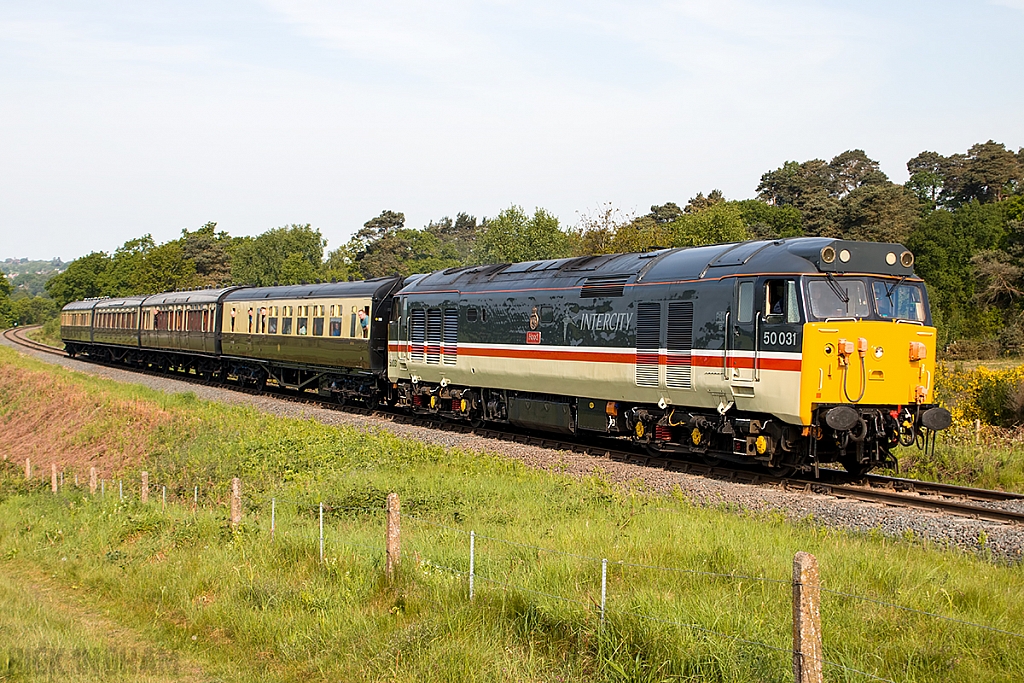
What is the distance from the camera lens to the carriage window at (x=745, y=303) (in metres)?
15.3

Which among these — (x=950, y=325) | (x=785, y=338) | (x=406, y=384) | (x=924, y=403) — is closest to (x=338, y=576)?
(x=785, y=338)

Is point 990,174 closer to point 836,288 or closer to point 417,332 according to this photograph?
point 417,332

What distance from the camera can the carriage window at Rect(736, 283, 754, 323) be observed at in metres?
15.3

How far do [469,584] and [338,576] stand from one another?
191 cm

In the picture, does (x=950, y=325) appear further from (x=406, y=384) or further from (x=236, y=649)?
(x=236, y=649)

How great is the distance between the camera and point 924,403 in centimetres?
1527

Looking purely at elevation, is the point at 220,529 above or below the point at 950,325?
below

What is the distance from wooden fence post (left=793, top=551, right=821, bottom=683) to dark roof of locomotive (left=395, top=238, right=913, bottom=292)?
376 inches

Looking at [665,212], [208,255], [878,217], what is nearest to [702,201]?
[665,212]

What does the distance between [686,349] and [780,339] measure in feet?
7.10

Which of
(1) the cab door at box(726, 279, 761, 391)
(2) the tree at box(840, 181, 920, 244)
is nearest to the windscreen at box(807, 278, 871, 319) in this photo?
(1) the cab door at box(726, 279, 761, 391)

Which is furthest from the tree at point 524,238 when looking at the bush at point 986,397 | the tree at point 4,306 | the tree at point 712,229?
the tree at point 4,306

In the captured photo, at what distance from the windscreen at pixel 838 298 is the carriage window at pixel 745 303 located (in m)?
0.99

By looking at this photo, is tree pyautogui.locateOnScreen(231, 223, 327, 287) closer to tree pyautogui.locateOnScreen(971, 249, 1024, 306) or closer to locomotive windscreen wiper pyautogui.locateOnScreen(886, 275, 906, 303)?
tree pyautogui.locateOnScreen(971, 249, 1024, 306)
